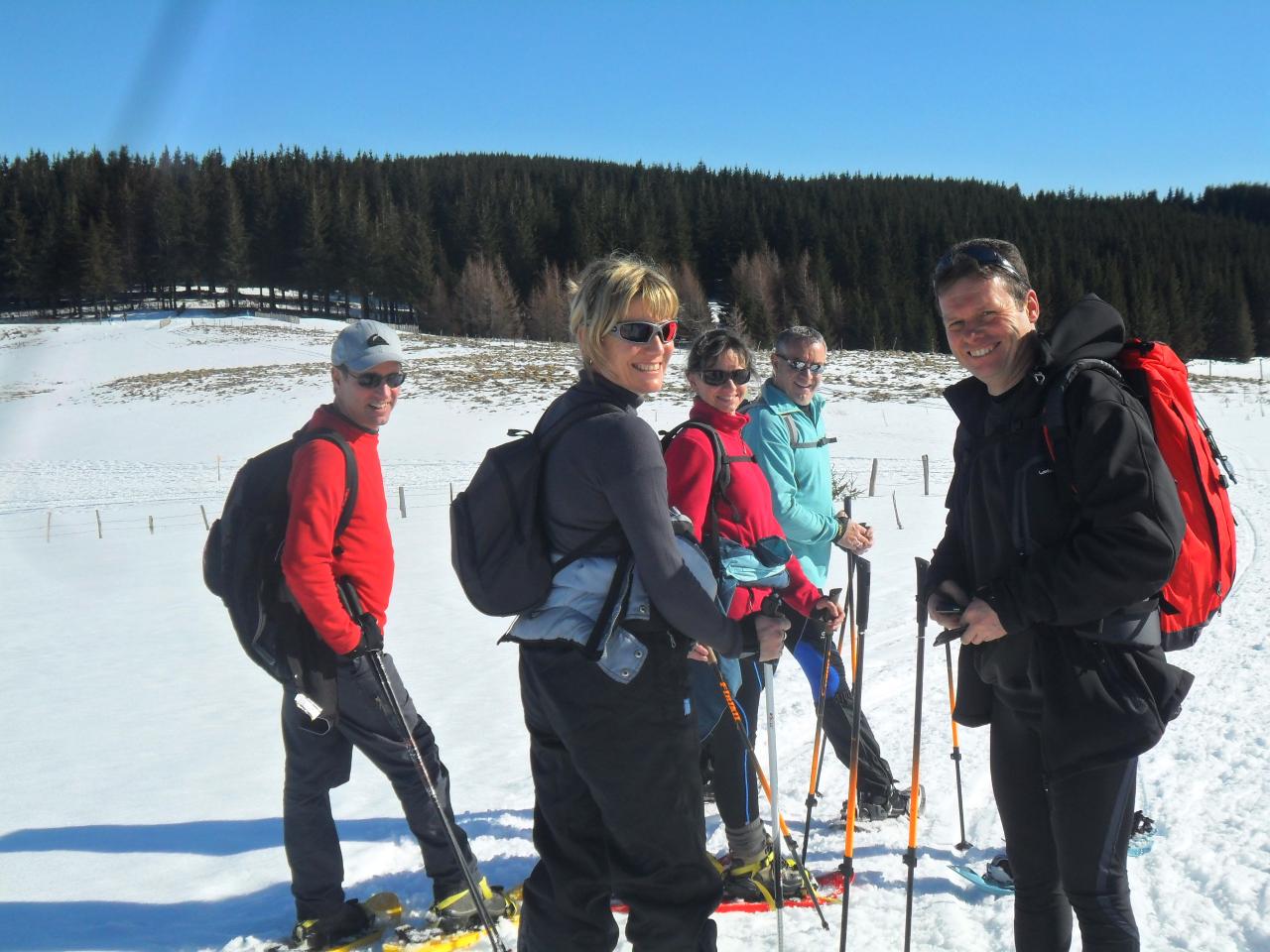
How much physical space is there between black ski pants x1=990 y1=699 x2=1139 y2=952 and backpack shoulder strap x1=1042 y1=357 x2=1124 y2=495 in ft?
2.24

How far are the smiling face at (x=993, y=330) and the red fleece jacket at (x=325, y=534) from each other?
1760mm

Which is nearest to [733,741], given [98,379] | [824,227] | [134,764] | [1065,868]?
[1065,868]

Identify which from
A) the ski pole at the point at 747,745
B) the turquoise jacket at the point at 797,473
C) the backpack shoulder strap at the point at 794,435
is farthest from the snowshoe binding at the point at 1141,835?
the backpack shoulder strap at the point at 794,435

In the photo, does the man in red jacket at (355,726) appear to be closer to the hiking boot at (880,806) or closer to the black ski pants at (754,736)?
the black ski pants at (754,736)

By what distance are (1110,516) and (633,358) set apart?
115 centimetres

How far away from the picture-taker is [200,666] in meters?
6.97

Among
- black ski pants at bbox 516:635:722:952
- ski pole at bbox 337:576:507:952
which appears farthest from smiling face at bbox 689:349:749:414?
ski pole at bbox 337:576:507:952

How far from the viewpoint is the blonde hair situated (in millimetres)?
2340

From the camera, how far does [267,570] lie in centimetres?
295

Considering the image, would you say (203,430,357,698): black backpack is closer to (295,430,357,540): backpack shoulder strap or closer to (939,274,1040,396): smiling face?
(295,430,357,540): backpack shoulder strap

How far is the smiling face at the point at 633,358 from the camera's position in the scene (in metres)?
2.33

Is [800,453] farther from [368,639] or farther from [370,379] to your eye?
[368,639]

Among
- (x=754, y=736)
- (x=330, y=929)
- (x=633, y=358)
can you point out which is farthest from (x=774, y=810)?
(x=633, y=358)

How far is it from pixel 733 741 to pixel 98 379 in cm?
4162
